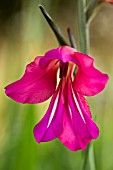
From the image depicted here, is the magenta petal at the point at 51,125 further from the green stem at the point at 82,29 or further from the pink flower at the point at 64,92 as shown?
the green stem at the point at 82,29

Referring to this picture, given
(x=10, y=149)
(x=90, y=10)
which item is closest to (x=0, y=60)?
(x=10, y=149)

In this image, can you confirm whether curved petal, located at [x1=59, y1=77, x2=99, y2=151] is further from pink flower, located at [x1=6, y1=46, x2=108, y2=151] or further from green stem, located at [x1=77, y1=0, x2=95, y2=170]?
green stem, located at [x1=77, y1=0, x2=95, y2=170]

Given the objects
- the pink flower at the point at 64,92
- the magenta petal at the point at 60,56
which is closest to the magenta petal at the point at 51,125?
the pink flower at the point at 64,92

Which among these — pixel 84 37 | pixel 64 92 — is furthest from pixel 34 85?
pixel 84 37

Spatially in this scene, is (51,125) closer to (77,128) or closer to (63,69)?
(77,128)

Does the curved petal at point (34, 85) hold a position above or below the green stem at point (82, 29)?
below

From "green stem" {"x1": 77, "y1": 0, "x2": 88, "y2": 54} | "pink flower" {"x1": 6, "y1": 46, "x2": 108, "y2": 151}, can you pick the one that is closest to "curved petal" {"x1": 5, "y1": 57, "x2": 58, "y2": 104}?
"pink flower" {"x1": 6, "y1": 46, "x2": 108, "y2": 151}

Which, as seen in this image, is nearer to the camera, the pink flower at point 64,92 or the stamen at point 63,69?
the pink flower at point 64,92

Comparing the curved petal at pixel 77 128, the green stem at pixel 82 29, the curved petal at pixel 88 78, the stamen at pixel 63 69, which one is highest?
the green stem at pixel 82 29
